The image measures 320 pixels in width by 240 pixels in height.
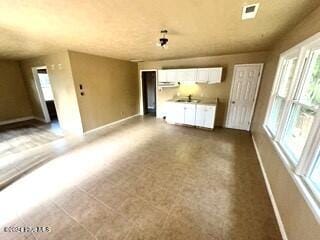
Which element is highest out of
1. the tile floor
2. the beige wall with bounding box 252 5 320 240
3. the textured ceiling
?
the textured ceiling

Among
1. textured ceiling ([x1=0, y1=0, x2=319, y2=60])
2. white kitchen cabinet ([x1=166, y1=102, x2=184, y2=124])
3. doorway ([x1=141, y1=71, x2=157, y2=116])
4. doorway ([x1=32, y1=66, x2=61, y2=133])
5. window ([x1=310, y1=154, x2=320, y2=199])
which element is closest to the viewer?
window ([x1=310, y1=154, x2=320, y2=199])

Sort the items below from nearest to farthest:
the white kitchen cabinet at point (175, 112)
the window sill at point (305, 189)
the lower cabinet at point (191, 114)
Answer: the window sill at point (305, 189) < the lower cabinet at point (191, 114) < the white kitchen cabinet at point (175, 112)

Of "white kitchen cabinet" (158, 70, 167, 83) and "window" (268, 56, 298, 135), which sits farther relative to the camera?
"white kitchen cabinet" (158, 70, 167, 83)

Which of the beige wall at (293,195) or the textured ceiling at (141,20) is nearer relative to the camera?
the beige wall at (293,195)

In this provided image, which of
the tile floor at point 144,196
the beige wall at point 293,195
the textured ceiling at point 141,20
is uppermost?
the textured ceiling at point 141,20

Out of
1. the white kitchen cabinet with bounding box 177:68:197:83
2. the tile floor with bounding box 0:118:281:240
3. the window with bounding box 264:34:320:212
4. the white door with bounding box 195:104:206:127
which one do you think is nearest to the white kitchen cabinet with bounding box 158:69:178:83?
the white kitchen cabinet with bounding box 177:68:197:83

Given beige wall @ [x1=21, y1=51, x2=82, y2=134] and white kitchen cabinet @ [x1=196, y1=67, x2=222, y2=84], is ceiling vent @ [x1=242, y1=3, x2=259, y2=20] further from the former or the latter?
beige wall @ [x1=21, y1=51, x2=82, y2=134]

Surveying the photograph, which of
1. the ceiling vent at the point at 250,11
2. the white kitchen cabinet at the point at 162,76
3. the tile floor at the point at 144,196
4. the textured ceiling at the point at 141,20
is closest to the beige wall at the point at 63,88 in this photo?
the textured ceiling at the point at 141,20

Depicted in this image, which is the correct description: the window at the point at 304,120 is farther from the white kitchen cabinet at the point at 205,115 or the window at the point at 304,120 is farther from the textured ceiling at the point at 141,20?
the white kitchen cabinet at the point at 205,115

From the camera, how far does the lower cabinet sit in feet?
15.1

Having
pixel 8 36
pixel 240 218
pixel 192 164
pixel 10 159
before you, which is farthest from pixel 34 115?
pixel 240 218

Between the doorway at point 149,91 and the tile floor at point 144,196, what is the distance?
3593 mm

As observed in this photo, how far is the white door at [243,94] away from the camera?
14.0 ft

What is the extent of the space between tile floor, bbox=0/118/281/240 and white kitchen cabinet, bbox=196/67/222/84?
2.28 metres
